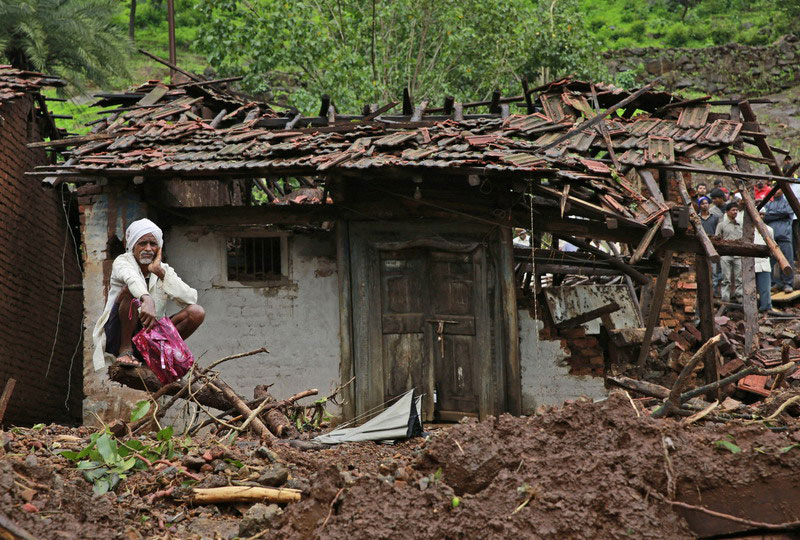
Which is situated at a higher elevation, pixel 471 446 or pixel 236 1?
pixel 236 1

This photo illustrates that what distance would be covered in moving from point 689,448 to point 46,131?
11548 millimetres

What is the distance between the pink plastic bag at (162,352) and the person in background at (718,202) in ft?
35.8

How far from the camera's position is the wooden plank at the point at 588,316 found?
35.6 feet

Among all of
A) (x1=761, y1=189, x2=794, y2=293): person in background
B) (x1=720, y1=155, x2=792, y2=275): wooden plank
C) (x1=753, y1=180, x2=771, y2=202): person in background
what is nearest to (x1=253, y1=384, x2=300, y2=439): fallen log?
(x1=720, y1=155, x2=792, y2=275): wooden plank

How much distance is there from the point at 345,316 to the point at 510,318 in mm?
1974

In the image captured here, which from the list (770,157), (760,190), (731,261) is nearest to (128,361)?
(770,157)

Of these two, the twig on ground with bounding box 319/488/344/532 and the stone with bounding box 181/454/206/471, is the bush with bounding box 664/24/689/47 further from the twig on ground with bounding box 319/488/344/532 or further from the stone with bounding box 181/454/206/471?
the twig on ground with bounding box 319/488/344/532

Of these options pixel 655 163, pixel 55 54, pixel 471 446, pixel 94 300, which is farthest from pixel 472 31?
pixel 471 446

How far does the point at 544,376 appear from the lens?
432 inches

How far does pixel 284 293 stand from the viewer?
11336mm

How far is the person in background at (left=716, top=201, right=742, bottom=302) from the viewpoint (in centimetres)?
1473

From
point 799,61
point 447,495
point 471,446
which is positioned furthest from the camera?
point 799,61

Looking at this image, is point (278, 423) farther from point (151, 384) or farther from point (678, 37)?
Result: point (678, 37)

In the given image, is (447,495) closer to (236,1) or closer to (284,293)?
(284,293)
